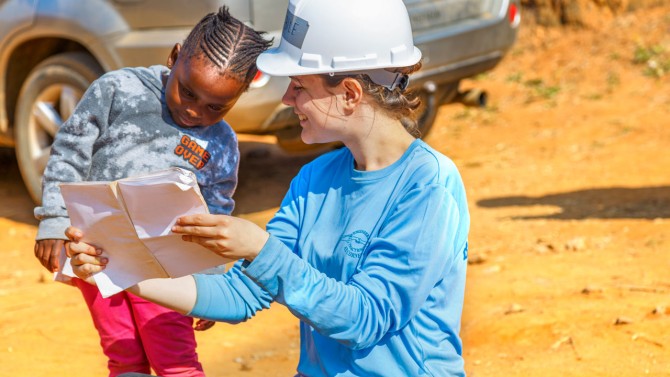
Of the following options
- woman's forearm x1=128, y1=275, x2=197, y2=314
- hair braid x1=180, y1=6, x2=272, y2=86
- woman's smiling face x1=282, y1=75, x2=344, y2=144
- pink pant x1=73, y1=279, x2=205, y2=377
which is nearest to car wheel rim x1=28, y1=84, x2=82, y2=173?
pink pant x1=73, y1=279, x2=205, y2=377

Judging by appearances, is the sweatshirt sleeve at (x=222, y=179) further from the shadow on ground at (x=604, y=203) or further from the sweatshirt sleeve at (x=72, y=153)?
the shadow on ground at (x=604, y=203)

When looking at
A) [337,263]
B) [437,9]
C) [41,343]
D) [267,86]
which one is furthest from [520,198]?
[337,263]

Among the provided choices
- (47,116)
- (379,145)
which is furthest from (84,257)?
(47,116)

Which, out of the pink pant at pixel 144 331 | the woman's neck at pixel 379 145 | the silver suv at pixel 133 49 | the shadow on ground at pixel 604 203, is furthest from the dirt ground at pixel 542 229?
the woman's neck at pixel 379 145

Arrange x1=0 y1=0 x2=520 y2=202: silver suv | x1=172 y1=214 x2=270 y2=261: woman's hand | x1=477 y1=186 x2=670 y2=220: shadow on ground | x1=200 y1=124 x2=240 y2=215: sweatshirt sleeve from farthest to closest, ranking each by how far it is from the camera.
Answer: x1=477 y1=186 x2=670 y2=220: shadow on ground → x1=0 y1=0 x2=520 y2=202: silver suv → x1=200 y1=124 x2=240 y2=215: sweatshirt sleeve → x1=172 y1=214 x2=270 y2=261: woman's hand

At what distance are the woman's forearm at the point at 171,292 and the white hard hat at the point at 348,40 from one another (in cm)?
55

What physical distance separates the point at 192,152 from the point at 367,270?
3.63ft

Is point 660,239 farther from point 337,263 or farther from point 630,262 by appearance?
point 337,263

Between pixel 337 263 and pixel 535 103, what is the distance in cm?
932

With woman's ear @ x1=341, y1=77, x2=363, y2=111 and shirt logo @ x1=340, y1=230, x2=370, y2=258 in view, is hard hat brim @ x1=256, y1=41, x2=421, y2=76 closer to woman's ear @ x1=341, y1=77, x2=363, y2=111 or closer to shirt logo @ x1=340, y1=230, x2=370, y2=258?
woman's ear @ x1=341, y1=77, x2=363, y2=111

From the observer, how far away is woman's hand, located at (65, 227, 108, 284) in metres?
2.45

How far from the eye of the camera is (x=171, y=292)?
2.57m

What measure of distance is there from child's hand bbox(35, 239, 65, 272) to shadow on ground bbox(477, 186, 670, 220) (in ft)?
14.9

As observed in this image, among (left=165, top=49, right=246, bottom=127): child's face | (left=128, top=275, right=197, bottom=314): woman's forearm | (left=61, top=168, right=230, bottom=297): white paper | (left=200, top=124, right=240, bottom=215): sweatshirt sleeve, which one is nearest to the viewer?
(left=61, top=168, right=230, bottom=297): white paper
